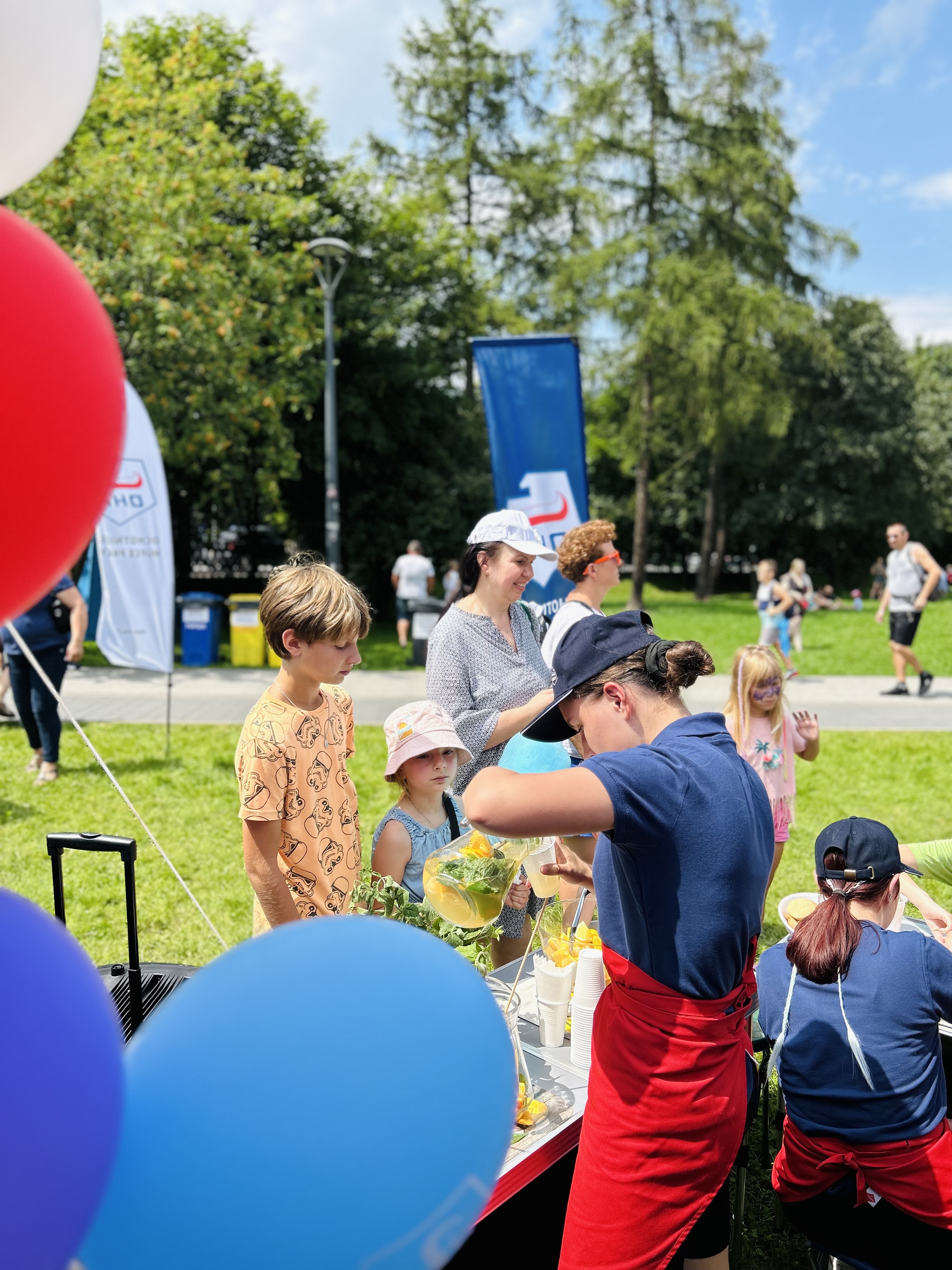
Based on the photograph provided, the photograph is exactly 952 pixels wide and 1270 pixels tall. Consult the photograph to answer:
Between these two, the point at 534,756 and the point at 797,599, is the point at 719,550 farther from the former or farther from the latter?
the point at 534,756

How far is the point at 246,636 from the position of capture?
1277 centimetres

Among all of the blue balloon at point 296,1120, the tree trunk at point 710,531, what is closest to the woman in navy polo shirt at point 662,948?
the blue balloon at point 296,1120

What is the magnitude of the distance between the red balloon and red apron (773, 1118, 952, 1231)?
7.49 feet

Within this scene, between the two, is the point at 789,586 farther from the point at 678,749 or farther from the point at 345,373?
the point at 678,749

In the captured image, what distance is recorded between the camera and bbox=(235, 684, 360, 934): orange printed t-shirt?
2.42m

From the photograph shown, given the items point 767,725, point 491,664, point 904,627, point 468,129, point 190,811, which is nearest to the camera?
point 491,664

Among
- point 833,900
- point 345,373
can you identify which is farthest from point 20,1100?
point 345,373

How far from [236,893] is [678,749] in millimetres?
3962

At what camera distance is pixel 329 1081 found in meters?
0.89

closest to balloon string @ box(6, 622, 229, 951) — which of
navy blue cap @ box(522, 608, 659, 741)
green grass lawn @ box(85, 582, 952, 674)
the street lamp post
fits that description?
navy blue cap @ box(522, 608, 659, 741)

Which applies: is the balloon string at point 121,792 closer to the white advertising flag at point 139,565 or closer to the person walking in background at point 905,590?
the white advertising flag at point 139,565

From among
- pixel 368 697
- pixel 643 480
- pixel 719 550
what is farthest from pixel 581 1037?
pixel 719 550

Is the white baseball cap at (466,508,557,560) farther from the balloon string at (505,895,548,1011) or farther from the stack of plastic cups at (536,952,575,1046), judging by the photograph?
the stack of plastic cups at (536,952,575,1046)

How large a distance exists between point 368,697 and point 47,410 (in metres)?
9.60
